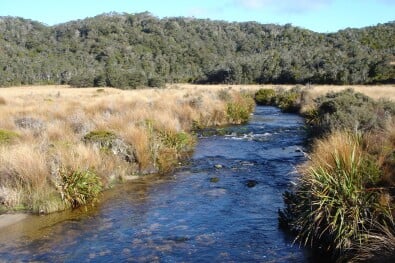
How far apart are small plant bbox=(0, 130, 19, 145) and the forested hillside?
4394 centimetres

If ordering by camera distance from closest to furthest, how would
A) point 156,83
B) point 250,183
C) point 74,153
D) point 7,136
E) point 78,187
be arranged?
point 78,187 → point 74,153 → point 250,183 → point 7,136 → point 156,83

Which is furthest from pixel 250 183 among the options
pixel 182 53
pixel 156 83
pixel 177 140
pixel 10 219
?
pixel 182 53

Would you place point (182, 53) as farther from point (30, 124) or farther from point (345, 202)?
point (345, 202)

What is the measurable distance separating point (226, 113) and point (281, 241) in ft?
65.1

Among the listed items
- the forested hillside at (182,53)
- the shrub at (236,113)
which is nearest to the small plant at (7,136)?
the shrub at (236,113)

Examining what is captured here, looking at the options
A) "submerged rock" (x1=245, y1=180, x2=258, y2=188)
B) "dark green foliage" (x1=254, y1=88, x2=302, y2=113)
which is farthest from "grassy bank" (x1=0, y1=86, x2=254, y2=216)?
"dark green foliage" (x1=254, y1=88, x2=302, y2=113)

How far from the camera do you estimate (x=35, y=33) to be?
102 metres

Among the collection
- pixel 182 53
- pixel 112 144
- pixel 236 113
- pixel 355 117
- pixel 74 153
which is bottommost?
pixel 236 113

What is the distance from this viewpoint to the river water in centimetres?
866

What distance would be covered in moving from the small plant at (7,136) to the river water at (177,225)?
4.09 meters

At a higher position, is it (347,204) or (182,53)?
(182,53)

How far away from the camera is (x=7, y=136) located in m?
15.0

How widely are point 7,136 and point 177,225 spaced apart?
759cm

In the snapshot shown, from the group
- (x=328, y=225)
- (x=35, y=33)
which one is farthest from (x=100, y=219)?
(x=35, y=33)
